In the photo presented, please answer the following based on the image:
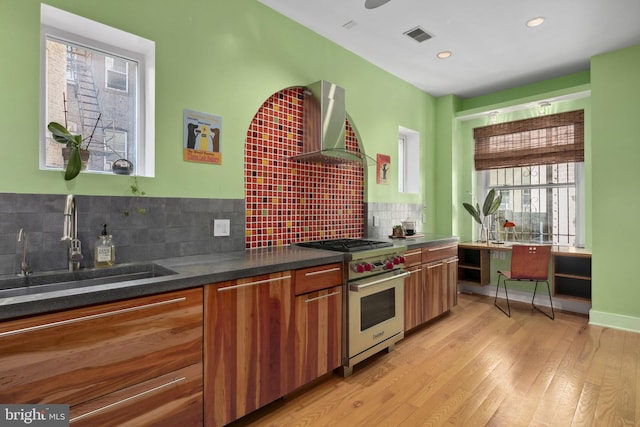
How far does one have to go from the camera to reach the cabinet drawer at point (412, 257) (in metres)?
2.97

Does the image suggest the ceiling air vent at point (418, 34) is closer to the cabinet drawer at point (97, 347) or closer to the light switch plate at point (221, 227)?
the light switch plate at point (221, 227)

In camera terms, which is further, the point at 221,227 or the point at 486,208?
the point at 486,208

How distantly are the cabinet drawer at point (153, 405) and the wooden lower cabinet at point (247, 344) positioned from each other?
0.23ft

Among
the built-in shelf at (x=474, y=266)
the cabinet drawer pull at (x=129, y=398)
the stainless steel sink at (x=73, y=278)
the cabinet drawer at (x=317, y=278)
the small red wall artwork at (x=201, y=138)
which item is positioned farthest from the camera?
the built-in shelf at (x=474, y=266)

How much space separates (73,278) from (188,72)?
1.42 metres

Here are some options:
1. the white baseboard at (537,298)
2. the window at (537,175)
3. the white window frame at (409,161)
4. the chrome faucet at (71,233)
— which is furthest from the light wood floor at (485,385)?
the white window frame at (409,161)

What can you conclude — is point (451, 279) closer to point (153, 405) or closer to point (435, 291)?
point (435, 291)

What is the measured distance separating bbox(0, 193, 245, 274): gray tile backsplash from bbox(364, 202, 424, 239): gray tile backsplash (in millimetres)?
1587

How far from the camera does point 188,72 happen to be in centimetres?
218

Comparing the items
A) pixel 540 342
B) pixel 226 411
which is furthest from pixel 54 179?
pixel 540 342

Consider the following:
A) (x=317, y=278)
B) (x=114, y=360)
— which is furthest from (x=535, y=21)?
(x=114, y=360)

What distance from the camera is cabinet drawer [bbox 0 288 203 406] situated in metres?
1.14

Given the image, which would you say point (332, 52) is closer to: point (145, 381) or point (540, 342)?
point (145, 381)

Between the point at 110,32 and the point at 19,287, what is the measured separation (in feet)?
4.81
